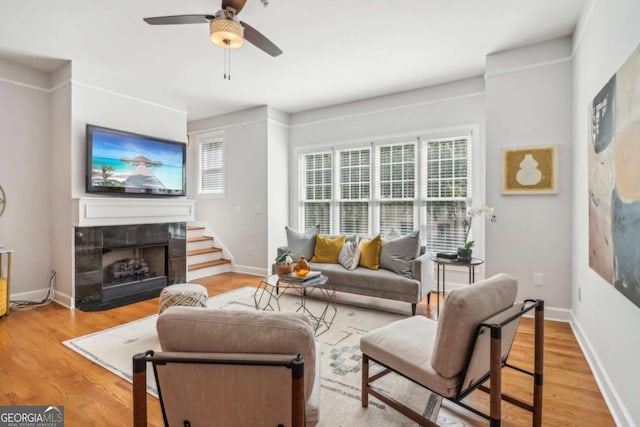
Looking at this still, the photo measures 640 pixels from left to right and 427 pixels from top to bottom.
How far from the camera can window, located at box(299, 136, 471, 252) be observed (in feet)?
14.9

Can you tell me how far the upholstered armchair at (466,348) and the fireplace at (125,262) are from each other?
3.77m

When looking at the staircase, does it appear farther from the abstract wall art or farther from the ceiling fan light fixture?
the abstract wall art

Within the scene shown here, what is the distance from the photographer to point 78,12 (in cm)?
290

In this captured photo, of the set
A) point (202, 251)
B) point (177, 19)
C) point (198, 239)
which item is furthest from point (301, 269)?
point (198, 239)

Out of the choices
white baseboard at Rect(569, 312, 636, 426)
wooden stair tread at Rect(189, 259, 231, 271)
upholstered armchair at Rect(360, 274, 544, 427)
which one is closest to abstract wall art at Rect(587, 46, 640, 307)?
upholstered armchair at Rect(360, 274, 544, 427)

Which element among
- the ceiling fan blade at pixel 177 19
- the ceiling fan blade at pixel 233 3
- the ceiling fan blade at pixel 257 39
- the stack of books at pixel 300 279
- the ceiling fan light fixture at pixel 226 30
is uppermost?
the ceiling fan blade at pixel 233 3

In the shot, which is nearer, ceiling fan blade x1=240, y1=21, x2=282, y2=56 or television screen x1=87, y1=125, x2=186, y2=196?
ceiling fan blade x1=240, y1=21, x2=282, y2=56

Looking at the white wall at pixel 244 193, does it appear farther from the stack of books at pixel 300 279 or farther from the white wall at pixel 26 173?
the white wall at pixel 26 173

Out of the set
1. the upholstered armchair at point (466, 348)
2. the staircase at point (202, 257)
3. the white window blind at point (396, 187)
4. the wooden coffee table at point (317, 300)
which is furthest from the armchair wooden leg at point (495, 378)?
the staircase at point (202, 257)

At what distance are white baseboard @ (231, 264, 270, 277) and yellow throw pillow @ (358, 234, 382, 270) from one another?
221 cm

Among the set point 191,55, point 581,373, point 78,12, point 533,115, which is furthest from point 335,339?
point 78,12

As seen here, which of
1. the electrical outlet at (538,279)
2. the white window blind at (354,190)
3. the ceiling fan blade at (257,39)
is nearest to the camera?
the ceiling fan blade at (257,39)

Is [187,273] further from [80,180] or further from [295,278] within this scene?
[295,278]

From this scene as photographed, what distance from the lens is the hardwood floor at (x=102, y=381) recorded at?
6.15 feet
